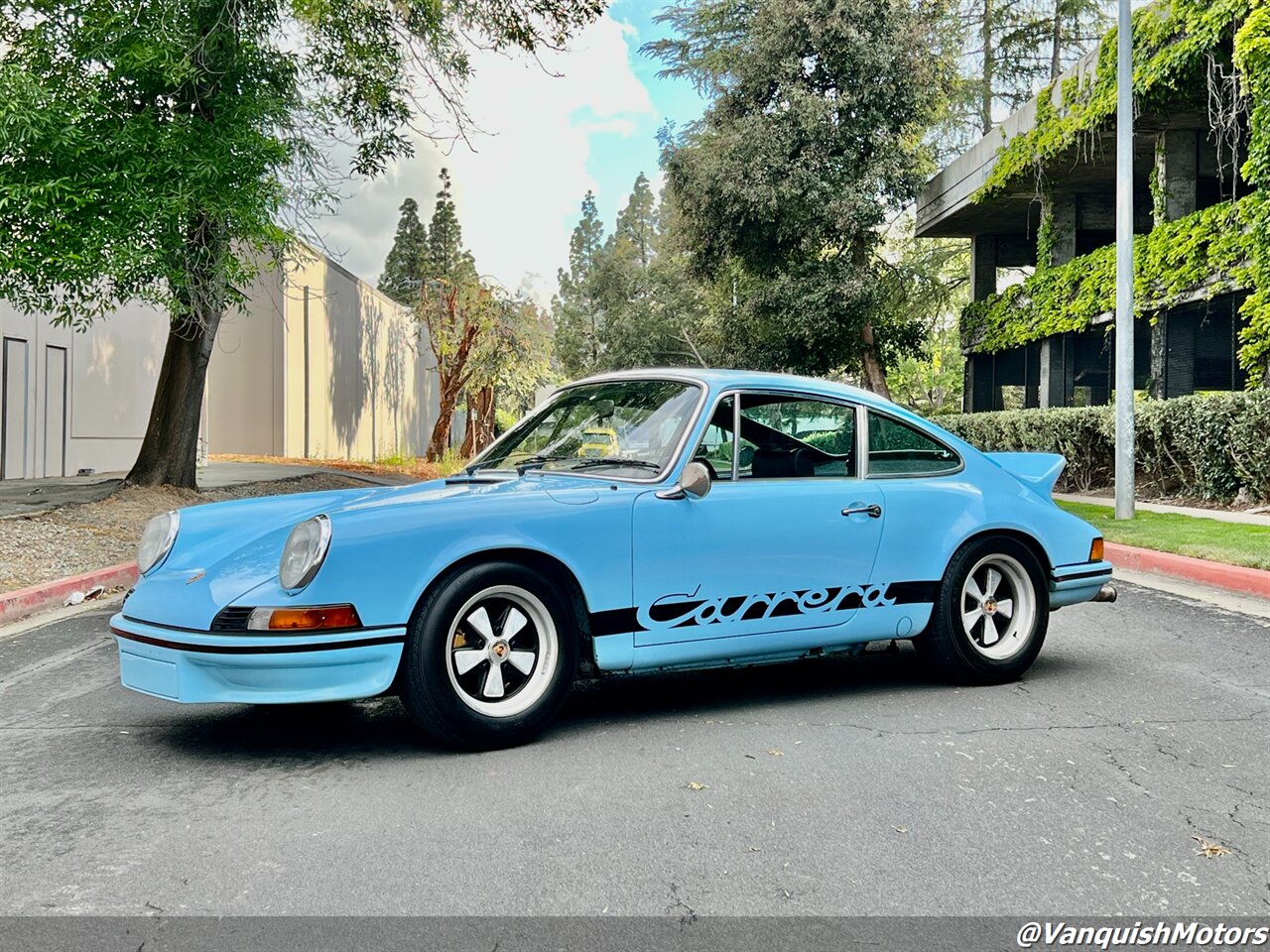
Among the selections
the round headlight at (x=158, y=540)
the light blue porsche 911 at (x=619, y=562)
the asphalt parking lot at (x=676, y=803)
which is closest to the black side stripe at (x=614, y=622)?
the light blue porsche 911 at (x=619, y=562)

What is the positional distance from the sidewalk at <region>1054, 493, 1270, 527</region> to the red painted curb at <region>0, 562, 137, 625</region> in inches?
453

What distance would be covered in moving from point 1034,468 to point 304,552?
12.8 feet

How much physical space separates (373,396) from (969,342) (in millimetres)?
21196

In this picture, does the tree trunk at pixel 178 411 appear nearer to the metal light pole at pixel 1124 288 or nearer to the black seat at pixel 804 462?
the black seat at pixel 804 462

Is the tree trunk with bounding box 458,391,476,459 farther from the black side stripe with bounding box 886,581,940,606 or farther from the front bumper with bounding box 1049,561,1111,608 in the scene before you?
the black side stripe with bounding box 886,581,940,606

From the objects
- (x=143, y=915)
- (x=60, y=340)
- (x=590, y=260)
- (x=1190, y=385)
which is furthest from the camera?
(x=590, y=260)

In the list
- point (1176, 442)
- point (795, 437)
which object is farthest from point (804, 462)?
point (1176, 442)

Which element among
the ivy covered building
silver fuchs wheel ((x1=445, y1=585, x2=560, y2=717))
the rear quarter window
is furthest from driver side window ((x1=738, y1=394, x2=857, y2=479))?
A: the ivy covered building

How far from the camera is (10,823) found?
3697 mm

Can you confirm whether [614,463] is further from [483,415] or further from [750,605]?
[483,415]

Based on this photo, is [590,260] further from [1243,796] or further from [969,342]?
[1243,796]

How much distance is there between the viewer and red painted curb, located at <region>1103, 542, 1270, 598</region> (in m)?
8.84

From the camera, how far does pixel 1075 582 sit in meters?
5.76

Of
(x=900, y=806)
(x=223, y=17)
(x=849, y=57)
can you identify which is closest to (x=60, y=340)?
(x=223, y=17)
